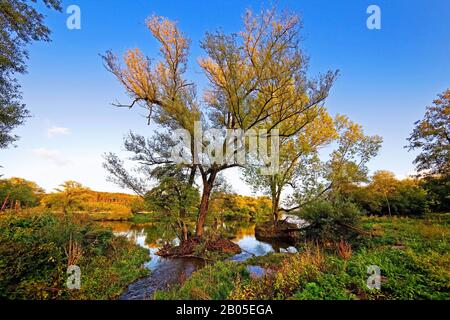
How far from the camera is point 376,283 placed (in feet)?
13.2

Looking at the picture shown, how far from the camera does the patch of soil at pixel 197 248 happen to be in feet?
36.1

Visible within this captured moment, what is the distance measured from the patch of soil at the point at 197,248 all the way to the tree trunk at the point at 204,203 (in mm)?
736

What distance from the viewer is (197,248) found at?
11008 millimetres

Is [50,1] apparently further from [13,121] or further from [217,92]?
[217,92]

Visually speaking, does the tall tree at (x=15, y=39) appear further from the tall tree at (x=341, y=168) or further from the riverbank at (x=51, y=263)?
the tall tree at (x=341, y=168)

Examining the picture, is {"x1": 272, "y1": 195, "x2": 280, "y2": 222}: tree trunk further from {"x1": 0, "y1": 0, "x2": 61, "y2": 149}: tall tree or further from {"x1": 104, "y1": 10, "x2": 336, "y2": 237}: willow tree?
{"x1": 0, "y1": 0, "x2": 61, "y2": 149}: tall tree

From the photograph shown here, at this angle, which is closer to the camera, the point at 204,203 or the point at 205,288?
the point at 205,288

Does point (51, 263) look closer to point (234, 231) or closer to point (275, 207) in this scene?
point (275, 207)

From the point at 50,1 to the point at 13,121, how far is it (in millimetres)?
6919

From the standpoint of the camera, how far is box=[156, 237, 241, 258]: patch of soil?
1099 centimetres

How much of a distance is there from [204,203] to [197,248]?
2.75 m

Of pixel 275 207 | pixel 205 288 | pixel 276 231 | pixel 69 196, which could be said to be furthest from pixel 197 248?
pixel 69 196

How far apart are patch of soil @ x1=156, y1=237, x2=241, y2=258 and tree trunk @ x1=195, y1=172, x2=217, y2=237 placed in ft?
2.42

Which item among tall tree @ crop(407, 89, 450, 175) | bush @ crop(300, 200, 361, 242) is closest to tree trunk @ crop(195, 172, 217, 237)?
bush @ crop(300, 200, 361, 242)
